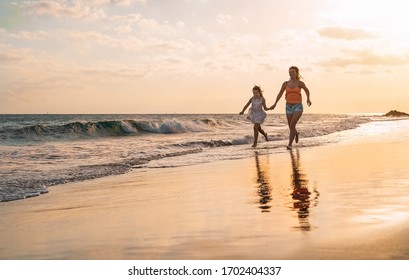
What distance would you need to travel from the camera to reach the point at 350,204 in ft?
15.6

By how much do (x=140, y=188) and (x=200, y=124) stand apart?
109 feet

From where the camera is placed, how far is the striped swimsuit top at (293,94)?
13203mm

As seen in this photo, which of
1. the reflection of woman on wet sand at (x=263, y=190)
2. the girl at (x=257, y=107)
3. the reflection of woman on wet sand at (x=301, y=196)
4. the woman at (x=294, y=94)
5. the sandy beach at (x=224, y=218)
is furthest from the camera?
the girl at (x=257, y=107)

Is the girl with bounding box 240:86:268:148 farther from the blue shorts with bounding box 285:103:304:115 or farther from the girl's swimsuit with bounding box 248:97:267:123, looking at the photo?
the blue shorts with bounding box 285:103:304:115

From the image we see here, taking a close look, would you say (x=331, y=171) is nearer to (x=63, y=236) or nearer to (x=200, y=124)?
(x=63, y=236)

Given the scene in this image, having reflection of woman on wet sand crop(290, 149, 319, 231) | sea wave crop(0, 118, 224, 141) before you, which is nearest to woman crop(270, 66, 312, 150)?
reflection of woman on wet sand crop(290, 149, 319, 231)

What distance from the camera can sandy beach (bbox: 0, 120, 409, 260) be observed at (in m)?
3.42

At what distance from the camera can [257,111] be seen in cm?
1575

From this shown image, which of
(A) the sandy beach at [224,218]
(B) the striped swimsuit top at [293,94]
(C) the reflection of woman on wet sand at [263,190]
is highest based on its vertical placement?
(B) the striped swimsuit top at [293,94]

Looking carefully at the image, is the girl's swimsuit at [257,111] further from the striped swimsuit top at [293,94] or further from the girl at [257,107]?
the striped swimsuit top at [293,94]

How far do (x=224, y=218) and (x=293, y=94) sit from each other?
364 inches

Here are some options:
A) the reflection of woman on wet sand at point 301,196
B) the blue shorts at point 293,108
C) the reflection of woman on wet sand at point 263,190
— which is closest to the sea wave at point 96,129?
the blue shorts at point 293,108

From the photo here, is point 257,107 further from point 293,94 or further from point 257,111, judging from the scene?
point 293,94
